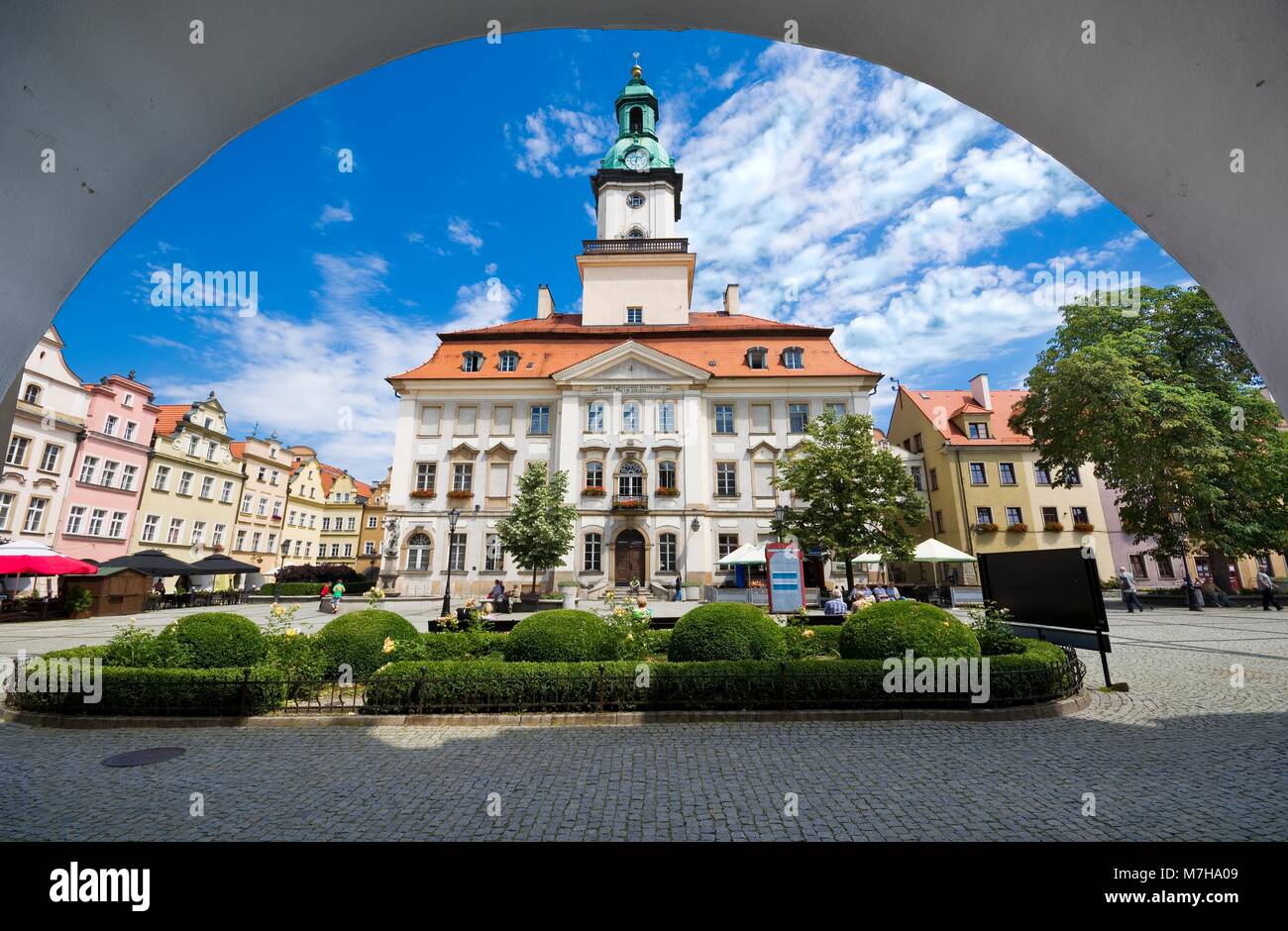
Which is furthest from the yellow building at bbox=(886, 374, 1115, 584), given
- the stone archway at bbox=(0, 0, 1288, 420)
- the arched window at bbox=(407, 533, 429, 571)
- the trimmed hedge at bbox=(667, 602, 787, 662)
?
the stone archway at bbox=(0, 0, 1288, 420)

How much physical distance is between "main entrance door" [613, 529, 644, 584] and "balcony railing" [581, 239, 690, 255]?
20.2m

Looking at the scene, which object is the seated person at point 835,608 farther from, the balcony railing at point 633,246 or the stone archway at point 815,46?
the balcony railing at point 633,246

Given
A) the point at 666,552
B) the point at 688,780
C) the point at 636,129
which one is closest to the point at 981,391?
the point at 666,552

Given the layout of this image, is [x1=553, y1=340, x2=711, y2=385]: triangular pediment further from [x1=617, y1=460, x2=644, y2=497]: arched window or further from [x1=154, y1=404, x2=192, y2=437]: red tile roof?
[x1=154, y1=404, x2=192, y2=437]: red tile roof

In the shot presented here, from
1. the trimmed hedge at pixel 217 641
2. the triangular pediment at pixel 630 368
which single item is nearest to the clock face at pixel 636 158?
the triangular pediment at pixel 630 368

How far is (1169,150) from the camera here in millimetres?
2104

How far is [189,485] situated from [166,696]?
120 ft

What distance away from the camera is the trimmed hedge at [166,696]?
841 cm

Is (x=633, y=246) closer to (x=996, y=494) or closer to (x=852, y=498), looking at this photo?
(x=852, y=498)

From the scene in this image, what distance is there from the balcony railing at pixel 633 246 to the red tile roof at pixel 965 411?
20580 mm

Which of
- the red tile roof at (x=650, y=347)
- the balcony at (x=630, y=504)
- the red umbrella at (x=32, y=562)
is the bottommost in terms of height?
the red umbrella at (x=32, y=562)

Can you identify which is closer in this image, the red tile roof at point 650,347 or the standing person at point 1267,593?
the standing person at point 1267,593

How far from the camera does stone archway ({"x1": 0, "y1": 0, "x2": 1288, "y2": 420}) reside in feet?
5.83
